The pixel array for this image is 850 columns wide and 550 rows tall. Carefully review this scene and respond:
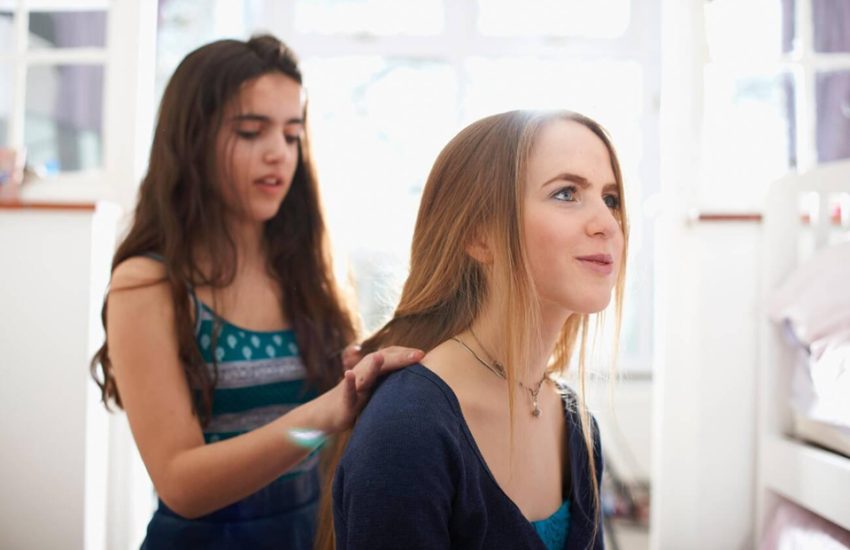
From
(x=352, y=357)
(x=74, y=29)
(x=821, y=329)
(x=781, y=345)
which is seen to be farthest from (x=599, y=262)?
(x=74, y=29)

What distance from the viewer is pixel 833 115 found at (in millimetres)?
2229

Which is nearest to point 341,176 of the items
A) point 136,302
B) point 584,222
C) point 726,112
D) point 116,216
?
point 116,216

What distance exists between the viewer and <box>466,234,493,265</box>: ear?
3.03 feet

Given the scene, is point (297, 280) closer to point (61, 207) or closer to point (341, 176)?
point (61, 207)

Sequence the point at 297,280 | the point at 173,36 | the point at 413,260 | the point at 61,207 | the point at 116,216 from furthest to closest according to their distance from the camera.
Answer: the point at 173,36 → the point at 116,216 → the point at 61,207 → the point at 297,280 → the point at 413,260

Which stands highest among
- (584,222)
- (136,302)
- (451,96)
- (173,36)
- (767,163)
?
(173,36)

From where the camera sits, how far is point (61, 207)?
1.94m

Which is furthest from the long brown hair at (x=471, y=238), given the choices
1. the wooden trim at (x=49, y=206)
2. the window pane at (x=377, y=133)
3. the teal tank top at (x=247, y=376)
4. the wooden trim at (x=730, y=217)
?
the window pane at (x=377, y=133)

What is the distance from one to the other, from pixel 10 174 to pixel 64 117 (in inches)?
11.2

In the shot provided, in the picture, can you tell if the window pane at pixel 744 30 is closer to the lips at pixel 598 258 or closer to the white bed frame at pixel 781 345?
the white bed frame at pixel 781 345

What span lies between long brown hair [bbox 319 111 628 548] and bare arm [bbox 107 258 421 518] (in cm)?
11

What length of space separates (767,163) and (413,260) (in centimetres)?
163

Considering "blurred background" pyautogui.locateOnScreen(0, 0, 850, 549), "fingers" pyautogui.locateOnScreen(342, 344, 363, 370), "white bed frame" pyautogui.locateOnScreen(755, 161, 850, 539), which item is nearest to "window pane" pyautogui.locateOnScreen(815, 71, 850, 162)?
"blurred background" pyautogui.locateOnScreen(0, 0, 850, 549)

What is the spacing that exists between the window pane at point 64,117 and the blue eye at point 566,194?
1.69 metres
